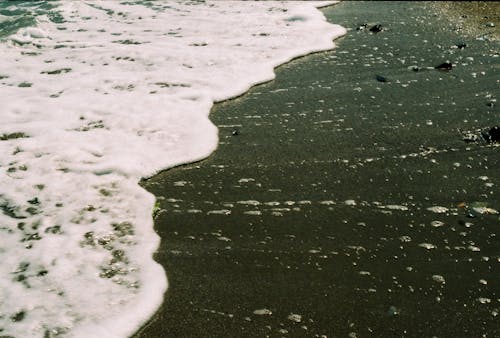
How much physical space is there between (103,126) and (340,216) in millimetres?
3321

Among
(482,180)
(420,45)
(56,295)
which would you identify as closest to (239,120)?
(482,180)

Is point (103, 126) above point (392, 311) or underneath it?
above

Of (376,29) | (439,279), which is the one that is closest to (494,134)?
(439,279)

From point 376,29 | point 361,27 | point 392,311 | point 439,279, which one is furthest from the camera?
point 361,27

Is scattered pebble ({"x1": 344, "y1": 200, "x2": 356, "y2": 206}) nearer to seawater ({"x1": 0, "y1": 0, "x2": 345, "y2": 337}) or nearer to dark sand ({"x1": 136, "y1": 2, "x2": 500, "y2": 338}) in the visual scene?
dark sand ({"x1": 136, "y1": 2, "x2": 500, "y2": 338})

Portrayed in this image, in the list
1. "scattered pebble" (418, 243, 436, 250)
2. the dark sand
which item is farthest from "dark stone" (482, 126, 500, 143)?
"scattered pebble" (418, 243, 436, 250)

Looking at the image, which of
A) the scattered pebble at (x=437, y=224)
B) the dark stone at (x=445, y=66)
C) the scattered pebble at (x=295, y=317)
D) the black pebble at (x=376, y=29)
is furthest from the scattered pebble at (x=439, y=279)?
the black pebble at (x=376, y=29)

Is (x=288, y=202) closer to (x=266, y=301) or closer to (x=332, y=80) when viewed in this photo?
(x=266, y=301)

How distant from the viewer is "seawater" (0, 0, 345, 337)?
348cm

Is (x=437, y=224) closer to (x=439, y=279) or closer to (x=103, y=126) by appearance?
(x=439, y=279)

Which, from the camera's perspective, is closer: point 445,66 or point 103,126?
point 103,126

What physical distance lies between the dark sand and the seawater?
0.29 m

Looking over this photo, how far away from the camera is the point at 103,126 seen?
5941 mm

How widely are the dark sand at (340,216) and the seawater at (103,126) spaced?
0.96 feet
